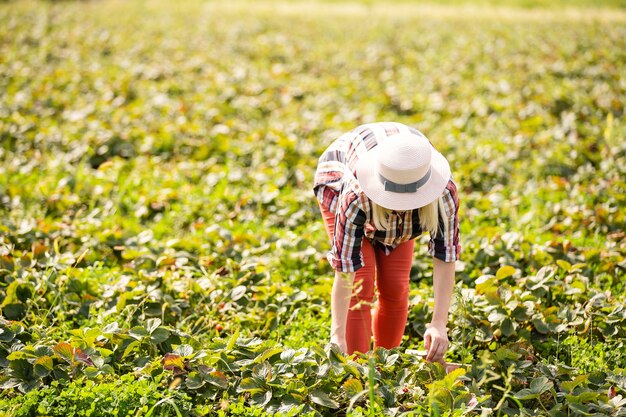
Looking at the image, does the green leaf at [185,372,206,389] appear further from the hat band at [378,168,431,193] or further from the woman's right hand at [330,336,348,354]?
the hat band at [378,168,431,193]

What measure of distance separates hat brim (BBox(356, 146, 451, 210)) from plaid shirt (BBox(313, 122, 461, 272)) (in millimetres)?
72

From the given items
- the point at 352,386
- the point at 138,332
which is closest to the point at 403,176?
the point at 352,386

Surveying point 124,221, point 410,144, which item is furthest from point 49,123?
point 410,144

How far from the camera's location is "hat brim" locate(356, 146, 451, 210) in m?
2.31

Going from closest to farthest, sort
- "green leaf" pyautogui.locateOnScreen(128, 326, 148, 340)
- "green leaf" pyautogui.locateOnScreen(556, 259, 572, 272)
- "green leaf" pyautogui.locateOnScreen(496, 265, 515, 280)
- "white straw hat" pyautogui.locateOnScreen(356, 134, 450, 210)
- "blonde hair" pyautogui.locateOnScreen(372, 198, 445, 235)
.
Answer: "white straw hat" pyautogui.locateOnScreen(356, 134, 450, 210) → "blonde hair" pyautogui.locateOnScreen(372, 198, 445, 235) → "green leaf" pyautogui.locateOnScreen(128, 326, 148, 340) → "green leaf" pyautogui.locateOnScreen(496, 265, 515, 280) → "green leaf" pyautogui.locateOnScreen(556, 259, 572, 272)

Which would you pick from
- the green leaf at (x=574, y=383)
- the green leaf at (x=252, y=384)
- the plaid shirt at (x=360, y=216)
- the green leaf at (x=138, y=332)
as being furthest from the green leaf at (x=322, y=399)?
the green leaf at (x=574, y=383)

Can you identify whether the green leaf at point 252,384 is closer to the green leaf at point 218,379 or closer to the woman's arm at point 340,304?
the green leaf at point 218,379

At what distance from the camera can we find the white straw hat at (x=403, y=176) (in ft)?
7.41

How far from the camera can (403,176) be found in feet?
7.44

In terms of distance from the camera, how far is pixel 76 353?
2654 mm

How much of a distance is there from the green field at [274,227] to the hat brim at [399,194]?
0.52m

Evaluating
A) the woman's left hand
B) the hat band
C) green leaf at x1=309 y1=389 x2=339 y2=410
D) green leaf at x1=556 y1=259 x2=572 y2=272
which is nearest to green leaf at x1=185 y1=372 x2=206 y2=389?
green leaf at x1=309 y1=389 x2=339 y2=410

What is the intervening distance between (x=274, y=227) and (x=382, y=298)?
162 cm

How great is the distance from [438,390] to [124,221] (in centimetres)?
272
